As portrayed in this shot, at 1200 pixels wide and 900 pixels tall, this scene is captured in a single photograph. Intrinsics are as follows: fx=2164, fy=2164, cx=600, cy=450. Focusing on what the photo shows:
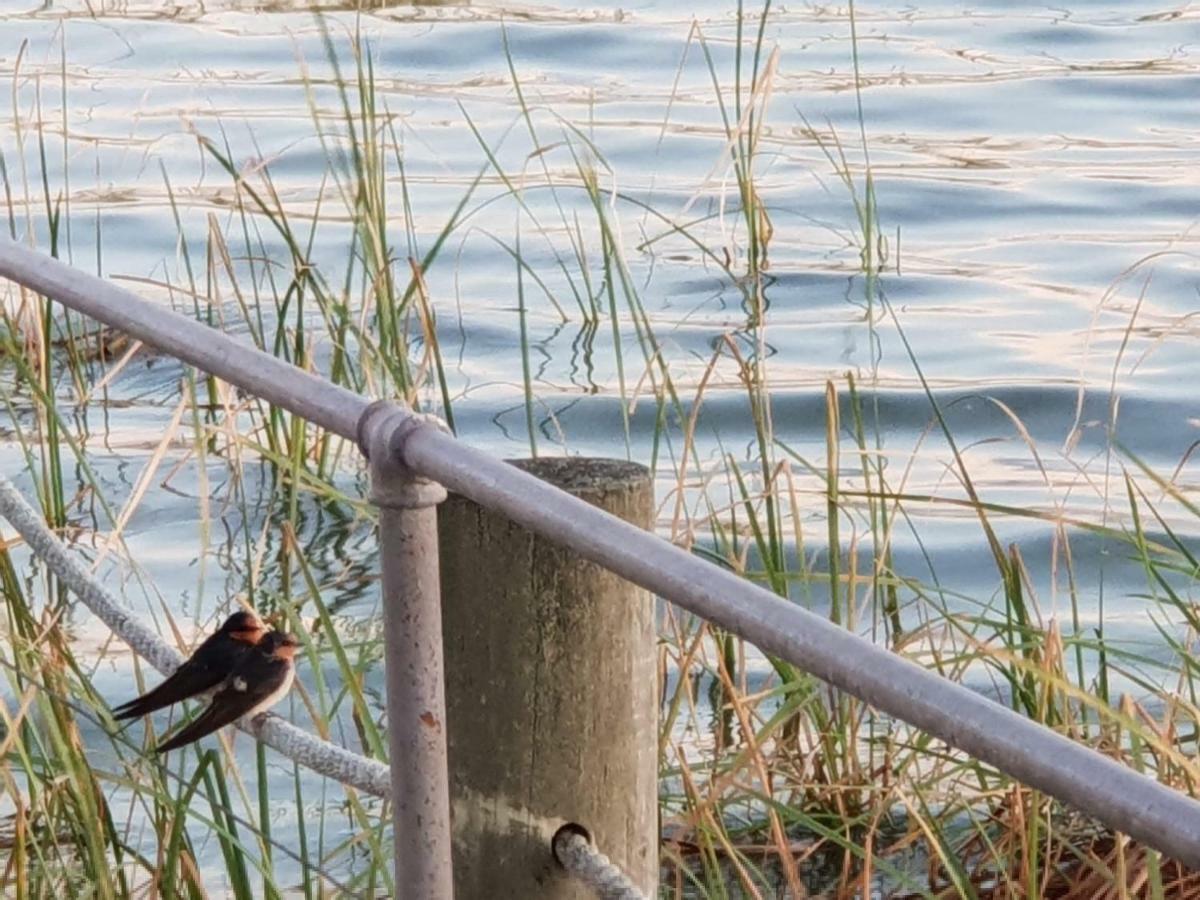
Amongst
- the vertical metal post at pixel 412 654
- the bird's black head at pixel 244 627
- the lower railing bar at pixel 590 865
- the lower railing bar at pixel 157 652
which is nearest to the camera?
the vertical metal post at pixel 412 654

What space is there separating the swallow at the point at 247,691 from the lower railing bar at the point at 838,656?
39.1 inches

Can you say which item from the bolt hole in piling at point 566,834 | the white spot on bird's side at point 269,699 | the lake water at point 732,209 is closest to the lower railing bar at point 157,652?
the white spot on bird's side at point 269,699

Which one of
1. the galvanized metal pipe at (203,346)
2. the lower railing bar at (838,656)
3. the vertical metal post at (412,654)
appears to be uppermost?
the galvanized metal pipe at (203,346)

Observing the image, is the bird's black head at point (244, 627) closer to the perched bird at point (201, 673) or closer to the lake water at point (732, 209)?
the perched bird at point (201, 673)

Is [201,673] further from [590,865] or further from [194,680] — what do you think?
[590,865]

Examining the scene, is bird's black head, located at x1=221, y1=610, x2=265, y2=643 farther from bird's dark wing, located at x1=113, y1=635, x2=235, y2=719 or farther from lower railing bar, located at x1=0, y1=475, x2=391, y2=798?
lower railing bar, located at x1=0, y1=475, x2=391, y2=798

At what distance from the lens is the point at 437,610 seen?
152 cm

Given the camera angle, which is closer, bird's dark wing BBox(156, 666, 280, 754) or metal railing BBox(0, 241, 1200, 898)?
metal railing BBox(0, 241, 1200, 898)

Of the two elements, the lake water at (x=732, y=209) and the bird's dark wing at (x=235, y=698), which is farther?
the lake water at (x=732, y=209)

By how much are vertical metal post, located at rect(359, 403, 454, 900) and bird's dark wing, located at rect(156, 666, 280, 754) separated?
79 cm

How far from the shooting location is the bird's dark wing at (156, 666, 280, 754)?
2361mm

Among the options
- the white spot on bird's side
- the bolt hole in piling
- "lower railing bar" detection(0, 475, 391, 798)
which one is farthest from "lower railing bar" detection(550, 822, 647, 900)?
the white spot on bird's side

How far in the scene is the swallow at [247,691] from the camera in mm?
2365

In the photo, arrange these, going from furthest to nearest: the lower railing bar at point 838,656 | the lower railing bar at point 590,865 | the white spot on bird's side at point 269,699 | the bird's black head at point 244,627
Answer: the bird's black head at point 244,627, the white spot on bird's side at point 269,699, the lower railing bar at point 590,865, the lower railing bar at point 838,656
